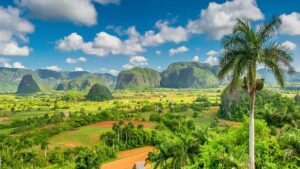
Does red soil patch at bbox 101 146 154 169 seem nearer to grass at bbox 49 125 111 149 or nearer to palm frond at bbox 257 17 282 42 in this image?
grass at bbox 49 125 111 149

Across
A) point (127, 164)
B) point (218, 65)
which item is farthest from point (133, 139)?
point (218, 65)

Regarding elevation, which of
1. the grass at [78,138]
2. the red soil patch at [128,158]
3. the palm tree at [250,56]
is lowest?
the red soil patch at [128,158]

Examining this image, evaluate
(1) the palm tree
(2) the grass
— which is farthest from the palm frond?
A: (2) the grass

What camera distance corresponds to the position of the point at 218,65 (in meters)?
19.4

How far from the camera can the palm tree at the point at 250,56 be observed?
59.4 feet

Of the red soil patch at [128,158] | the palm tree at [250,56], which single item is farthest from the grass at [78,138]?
the palm tree at [250,56]

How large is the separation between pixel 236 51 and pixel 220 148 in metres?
8.39

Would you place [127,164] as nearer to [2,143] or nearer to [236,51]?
[2,143]

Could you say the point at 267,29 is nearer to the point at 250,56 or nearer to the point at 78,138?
the point at 250,56

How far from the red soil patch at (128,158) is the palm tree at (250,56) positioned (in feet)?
149

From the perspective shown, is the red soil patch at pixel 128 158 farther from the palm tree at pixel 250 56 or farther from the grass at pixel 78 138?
the palm tree at pixel 250 56

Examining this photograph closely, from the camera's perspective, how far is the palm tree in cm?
1809

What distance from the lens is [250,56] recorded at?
18125 mm

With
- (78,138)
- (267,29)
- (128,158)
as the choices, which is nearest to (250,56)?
(267,29)
